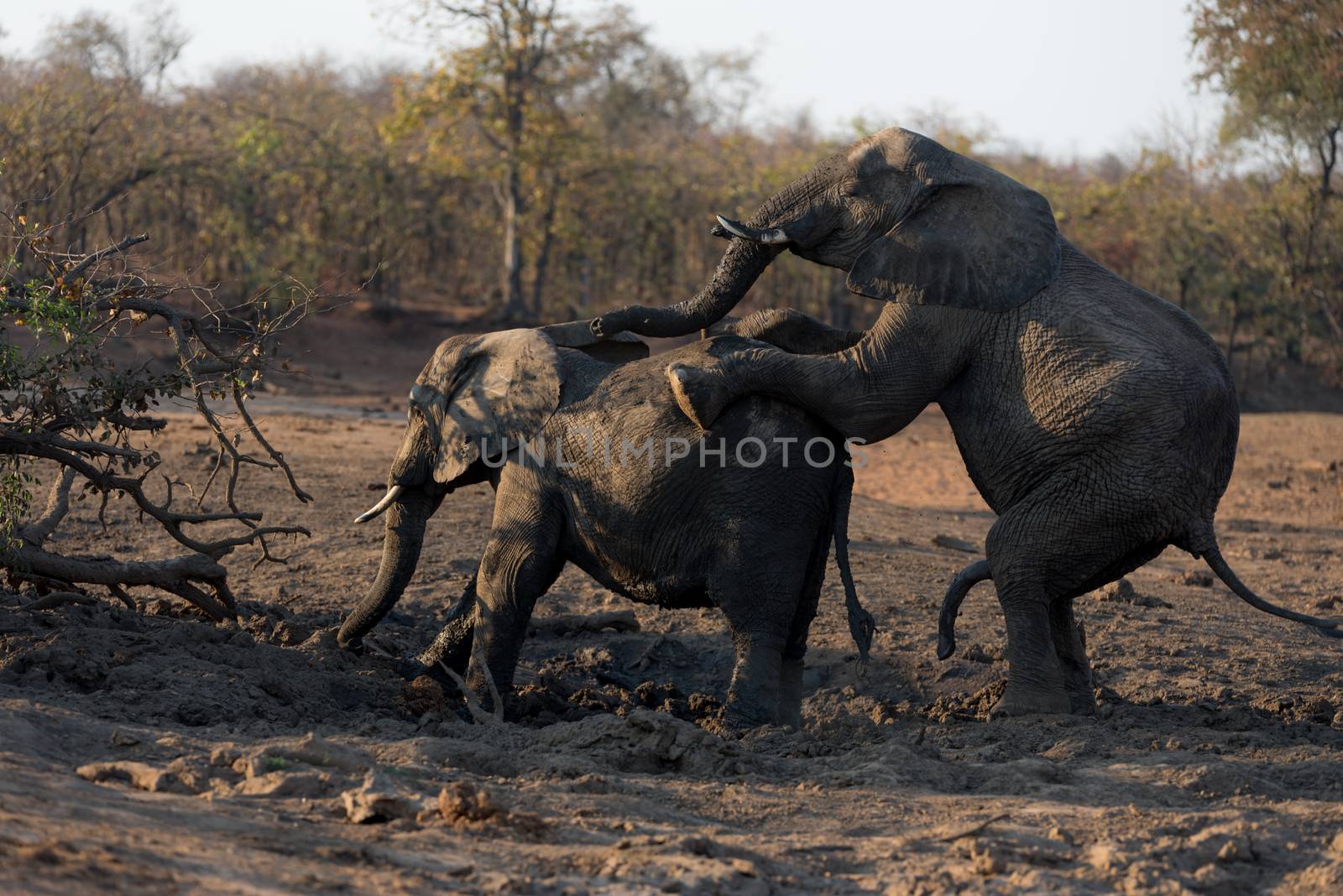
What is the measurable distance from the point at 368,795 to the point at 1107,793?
90.7 inches

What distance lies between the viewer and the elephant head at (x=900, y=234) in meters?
6.12

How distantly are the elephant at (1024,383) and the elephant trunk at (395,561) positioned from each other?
5.18ft

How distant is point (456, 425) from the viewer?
6758 mm

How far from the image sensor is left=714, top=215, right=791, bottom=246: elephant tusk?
6438 millimetres

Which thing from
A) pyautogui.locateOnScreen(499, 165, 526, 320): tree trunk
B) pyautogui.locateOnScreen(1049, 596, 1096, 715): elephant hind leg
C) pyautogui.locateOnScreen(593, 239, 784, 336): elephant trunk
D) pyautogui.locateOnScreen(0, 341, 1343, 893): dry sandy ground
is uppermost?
pyautogui.locateOnScreen(499, 165, 526, 320): tree trunk

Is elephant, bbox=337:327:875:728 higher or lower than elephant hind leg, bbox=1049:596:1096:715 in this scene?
Answer: higher

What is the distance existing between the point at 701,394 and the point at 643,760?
56.3 inches

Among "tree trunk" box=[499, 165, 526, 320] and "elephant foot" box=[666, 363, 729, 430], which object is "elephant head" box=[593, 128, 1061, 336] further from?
"tree trunk" box=[499, 165, 526, 320]

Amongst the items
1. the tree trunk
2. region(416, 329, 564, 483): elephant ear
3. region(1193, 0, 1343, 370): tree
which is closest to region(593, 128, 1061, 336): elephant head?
region(416, 329, 564, 483): elephant ear

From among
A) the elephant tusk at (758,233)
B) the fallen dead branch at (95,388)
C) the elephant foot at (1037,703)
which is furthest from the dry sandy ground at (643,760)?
the elephant tusk at (758,233)

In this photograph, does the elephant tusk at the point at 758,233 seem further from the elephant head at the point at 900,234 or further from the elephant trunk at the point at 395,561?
the elephant trunk at the point at 395,561

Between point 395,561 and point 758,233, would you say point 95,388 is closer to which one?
point 395,561

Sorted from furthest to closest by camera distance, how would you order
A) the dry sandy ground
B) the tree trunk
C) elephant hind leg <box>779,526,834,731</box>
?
the tree trunk
elephant hind leg <box>779,526,834,731</box>
the dry sandy ground

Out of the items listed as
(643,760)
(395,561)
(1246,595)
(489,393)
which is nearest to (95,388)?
(395,561)
